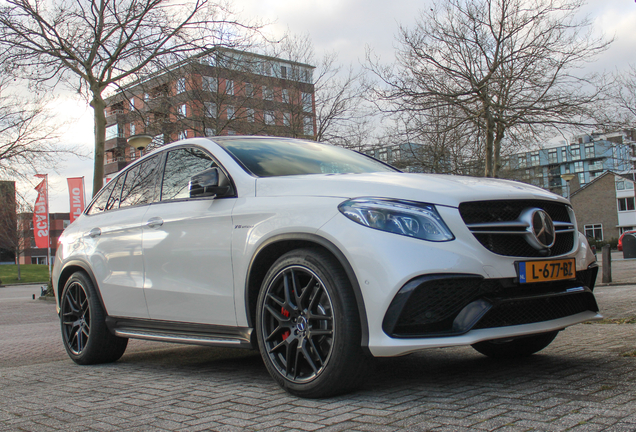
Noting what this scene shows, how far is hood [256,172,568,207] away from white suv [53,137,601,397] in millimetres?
10

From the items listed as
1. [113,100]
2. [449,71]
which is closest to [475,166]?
[449,71]

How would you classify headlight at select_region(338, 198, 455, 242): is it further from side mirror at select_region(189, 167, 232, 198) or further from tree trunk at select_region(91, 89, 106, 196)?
tree trunk at select_region(91, 89, 106, 196)

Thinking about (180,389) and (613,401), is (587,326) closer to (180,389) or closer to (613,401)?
(613,401)

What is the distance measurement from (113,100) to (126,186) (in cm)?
1473

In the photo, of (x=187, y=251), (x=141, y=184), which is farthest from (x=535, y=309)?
(x=141, y=184)

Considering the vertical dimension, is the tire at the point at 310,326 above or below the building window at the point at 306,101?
below

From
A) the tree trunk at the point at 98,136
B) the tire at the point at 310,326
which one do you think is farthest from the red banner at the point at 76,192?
the tire at the point at 310,326

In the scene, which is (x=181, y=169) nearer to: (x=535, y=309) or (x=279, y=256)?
(x=279, y=256)

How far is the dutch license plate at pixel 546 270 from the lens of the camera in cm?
313

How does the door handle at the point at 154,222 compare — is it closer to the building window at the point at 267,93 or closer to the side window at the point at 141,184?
the side window at the point at 141,184

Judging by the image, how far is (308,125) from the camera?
28.0 m

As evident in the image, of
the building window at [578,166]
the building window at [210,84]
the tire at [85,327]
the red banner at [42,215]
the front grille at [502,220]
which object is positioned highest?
the building window at [578,166]

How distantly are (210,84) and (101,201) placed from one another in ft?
67.4

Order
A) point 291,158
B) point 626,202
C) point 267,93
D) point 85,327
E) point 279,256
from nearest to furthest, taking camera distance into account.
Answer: point 279,256
point 291,158
point 85,327
point 267,93
point 626,202
